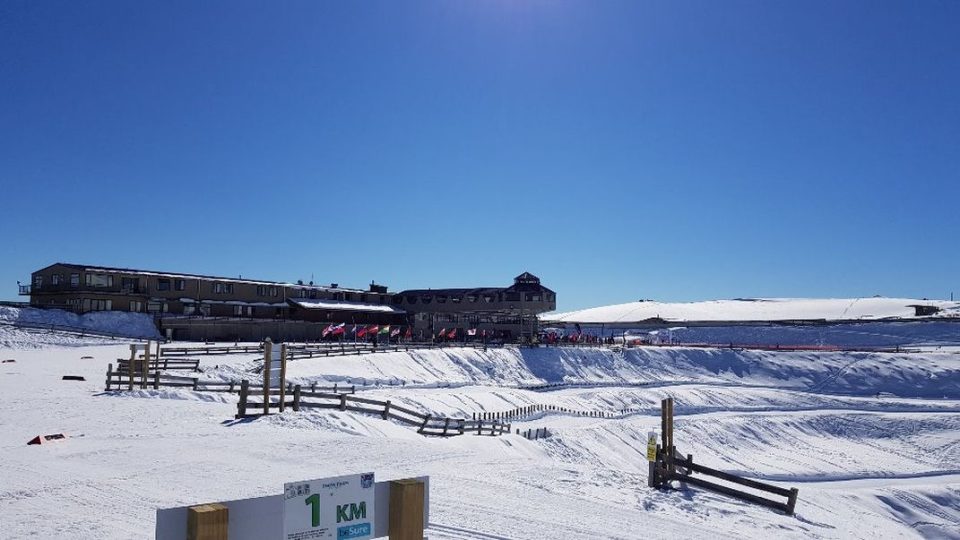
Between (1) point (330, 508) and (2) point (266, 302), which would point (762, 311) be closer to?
(2) point (266, 302)

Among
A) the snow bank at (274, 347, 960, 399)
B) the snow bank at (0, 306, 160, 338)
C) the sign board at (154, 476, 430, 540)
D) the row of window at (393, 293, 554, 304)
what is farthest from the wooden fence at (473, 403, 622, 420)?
the snow bank at (0, 306, 160, 338)

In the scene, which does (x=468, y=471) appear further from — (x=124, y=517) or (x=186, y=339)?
(x=186, y=339)

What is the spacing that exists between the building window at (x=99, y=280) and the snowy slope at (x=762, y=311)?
63.4m

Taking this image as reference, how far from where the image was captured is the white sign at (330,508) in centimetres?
522

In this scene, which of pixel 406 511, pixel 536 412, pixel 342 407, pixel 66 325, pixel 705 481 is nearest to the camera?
pixel 406 511

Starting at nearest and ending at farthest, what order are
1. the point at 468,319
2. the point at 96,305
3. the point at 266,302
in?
1. the point at 96,305
2. the point at 266,302
3. the point at 468,319

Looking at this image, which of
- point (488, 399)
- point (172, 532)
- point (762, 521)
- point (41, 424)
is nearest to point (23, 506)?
point (172, 532)

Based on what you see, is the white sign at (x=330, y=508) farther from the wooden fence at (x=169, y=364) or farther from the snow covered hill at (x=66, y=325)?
the snow covered hill at (x=66, y=325)

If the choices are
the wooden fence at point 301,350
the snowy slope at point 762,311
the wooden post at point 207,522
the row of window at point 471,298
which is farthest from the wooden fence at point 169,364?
the snowy slope at point 762,311

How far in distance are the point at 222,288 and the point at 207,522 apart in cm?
7415

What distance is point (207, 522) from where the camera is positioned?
4934mm

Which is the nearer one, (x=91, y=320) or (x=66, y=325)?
(x=66, y=325)

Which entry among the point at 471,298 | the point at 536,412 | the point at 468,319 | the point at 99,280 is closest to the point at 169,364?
the point at 536,412

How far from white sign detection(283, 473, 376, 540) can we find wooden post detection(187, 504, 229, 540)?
0.44 m
